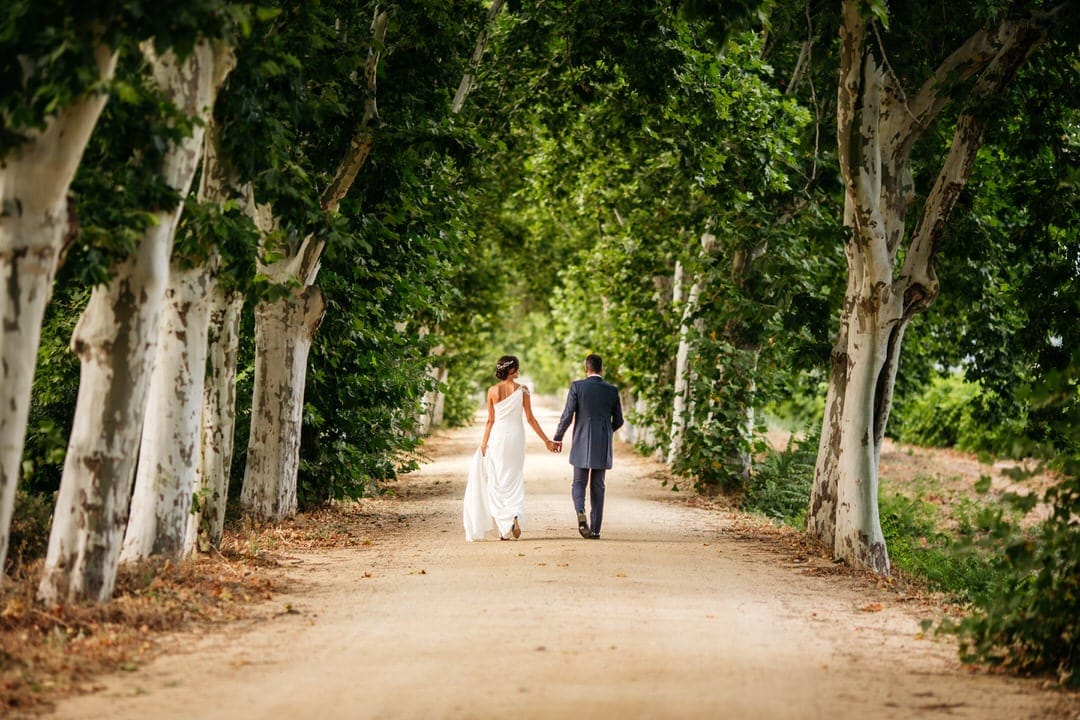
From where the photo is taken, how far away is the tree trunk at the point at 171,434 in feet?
33.7

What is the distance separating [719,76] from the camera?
15602 millimetres

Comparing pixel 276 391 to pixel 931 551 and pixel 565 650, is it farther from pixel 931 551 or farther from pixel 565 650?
pixel 931 551

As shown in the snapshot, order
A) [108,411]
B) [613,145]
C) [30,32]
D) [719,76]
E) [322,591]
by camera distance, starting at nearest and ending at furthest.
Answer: [30,32]
[108,411]
[322,591]
[719,76]
[613,145]

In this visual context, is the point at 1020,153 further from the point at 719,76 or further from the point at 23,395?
the point at 23,395

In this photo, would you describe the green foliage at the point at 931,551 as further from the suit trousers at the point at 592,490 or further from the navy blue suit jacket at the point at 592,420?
the navy blue suit jacket at the point at 592,420

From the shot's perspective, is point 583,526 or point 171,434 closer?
point 171,434

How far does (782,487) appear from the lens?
22156 millimetres

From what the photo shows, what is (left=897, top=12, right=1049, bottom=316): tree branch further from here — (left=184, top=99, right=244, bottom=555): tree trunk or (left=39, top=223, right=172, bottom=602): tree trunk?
(left=39, top=223, right=172, bottom=602): tree trunk

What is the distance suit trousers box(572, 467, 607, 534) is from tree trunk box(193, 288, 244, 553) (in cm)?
411

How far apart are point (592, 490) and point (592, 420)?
0.89m

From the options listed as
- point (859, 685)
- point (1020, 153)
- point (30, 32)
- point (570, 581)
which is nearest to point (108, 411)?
point (30, 32)

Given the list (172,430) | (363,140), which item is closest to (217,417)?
(172,430)

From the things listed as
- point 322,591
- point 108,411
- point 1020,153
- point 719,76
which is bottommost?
point 322,591

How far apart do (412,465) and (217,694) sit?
41.4 feet
